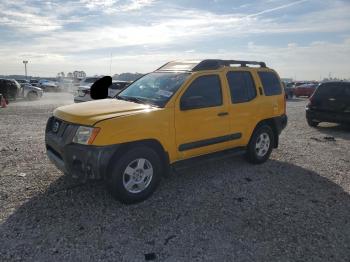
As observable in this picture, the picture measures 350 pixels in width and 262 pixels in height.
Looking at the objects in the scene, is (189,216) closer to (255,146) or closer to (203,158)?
(203,158)

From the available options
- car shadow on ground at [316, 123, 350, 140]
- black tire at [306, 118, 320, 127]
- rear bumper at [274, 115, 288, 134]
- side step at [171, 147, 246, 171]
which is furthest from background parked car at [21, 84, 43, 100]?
side step at [171, 147, 246, 171]

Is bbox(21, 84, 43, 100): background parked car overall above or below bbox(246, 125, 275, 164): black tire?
above

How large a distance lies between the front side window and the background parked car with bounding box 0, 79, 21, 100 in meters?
19.1

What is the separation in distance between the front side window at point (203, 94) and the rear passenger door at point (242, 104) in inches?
12.8

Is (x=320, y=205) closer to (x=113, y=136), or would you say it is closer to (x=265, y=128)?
(x=265, y=128)

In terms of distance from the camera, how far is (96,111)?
178 inches

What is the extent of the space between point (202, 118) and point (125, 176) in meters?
1.57

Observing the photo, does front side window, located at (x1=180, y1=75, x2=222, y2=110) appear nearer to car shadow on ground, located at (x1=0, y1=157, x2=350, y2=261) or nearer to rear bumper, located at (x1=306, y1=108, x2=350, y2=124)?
car shadow on ground, located at (x1=0, y1=157, x2=350, y2=261)

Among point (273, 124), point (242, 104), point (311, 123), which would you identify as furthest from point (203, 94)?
point (311, 123)

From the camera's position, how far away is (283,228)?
4031mm

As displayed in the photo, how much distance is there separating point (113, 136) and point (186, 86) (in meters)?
1.52

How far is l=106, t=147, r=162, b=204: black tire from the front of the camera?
4316 millimetres

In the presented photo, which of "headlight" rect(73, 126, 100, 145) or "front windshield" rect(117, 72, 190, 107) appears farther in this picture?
"front windshield" rect(117, 72, 190, 107)

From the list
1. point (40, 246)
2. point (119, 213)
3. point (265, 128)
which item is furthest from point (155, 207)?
point (265, 128)
